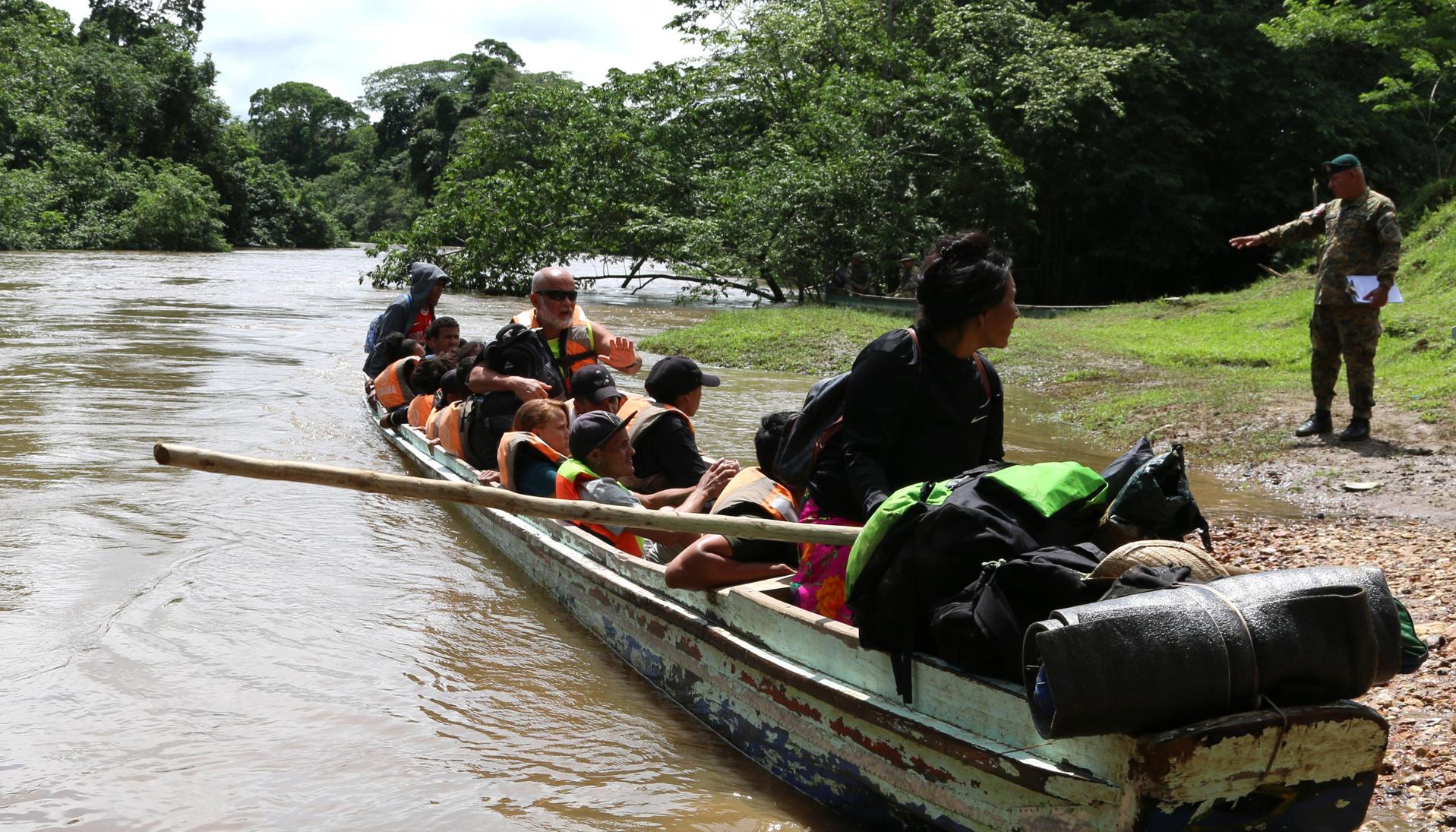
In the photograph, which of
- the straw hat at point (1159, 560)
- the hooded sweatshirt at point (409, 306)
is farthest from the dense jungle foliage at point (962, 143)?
the straw hat at point (1159, 560)

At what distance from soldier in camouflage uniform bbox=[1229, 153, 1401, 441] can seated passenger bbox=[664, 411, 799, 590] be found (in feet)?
16.6

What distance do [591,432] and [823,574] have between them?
1775mm

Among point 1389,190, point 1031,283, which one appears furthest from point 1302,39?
point 1031,283

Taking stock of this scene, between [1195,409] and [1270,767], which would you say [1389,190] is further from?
[1270,767]

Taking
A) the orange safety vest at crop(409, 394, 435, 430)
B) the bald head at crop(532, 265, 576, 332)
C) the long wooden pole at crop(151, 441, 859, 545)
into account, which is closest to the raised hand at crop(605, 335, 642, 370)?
the bald head at crop(532, 265, 576, 332)

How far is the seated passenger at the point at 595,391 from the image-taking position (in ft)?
20.1

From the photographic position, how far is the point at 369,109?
9744cm

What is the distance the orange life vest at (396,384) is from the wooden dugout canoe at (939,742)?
5220 millimetres

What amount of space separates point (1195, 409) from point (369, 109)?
317 feet

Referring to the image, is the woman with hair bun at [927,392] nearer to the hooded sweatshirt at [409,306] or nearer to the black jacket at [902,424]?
the black jacket at [902,424]

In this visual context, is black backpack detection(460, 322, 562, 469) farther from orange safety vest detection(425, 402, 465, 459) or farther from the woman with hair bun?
the woman with hair bun

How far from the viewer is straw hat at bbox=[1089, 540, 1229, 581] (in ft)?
9.87

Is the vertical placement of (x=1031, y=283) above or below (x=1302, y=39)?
below

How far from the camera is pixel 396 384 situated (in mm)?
9984
